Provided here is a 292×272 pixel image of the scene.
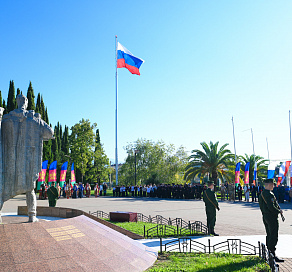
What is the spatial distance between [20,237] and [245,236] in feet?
24.5

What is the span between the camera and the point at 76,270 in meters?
5.11

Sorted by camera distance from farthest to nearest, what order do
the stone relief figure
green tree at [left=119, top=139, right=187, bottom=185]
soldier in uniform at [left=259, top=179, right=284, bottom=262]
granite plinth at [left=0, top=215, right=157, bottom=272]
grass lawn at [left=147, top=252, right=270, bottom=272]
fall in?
1. green tree at [left=119, top=139, right=187, bottom=185]
2. soldier in uniform at [left=259, top=179, right=284, bottom=262]
3. the stone relief figure
4. grass lawn at [left=147, top=252, right=270, bottom=272]
5. granite plinth at [left=0, top=215, right=157, bottom=272]

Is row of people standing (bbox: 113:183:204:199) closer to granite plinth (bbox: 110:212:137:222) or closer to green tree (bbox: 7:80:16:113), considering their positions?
granite plinth (bbox: 110:212:137:222)

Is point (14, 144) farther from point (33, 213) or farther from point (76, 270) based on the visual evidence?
point (76, 270)

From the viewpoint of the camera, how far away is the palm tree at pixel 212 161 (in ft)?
108

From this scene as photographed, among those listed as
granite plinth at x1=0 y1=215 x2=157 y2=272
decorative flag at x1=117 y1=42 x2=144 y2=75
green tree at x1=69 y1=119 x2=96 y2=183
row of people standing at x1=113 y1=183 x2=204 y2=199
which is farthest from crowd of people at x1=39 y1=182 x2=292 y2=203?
granite plinth at x1=0 y1=215 x2=157 y2=272

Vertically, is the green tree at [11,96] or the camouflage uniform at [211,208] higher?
the green tree at [11,96]

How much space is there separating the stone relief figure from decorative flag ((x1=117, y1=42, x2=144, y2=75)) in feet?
75.3

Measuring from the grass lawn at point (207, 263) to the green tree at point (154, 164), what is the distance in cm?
3348

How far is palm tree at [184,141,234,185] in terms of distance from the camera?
3278 cm

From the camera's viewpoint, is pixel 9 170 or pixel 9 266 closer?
pixel 9 266

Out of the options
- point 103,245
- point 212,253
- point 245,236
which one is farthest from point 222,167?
point 103,245

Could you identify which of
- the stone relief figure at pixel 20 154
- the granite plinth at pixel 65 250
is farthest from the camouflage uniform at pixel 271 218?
the stone relief figure at pixel 20 154

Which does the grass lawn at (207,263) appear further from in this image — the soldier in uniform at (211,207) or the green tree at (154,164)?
the green tree at (154,164)
